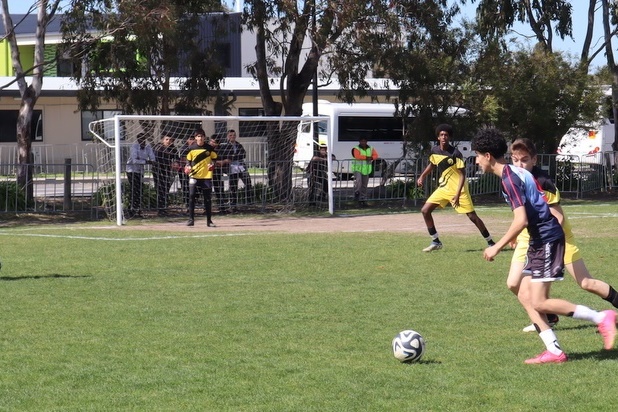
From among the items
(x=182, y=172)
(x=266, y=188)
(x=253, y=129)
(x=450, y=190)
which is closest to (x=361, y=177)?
(x=266, y=188)

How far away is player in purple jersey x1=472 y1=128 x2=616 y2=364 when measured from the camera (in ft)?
24.2

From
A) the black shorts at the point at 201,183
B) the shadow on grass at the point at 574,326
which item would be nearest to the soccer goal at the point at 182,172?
the black shorts at the point at 201,183

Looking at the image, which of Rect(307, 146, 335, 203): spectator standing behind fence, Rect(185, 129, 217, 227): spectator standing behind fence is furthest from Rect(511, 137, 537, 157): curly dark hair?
Rect(307, 146, 335, 203): spectator standing behind fence

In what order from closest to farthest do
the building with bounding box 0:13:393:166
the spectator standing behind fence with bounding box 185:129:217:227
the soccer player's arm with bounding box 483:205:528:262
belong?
1. the soccer player's arm with bounding box 483:205:528:262
2. the spectator standing behind fence with bounding box 185:129:217:227
3. the building with bounding box 0:13:393:166

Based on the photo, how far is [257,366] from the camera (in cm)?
743

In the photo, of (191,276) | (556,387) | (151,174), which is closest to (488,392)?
(556,387)

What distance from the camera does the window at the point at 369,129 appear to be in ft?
121

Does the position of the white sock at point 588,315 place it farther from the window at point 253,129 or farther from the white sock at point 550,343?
the window at point 253,129

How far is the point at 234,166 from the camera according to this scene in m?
24.1

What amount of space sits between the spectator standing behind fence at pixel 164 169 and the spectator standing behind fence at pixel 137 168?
0.30 meters

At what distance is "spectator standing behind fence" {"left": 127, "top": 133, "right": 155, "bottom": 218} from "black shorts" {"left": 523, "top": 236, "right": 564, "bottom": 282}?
51.9 feet

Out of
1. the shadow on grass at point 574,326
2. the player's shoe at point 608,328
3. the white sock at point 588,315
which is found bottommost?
the shadow on grass at point 574,326

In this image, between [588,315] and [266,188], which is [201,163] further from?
[588,315]

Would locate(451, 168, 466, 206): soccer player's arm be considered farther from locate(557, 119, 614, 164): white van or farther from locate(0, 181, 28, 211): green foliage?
locate(557, 119, 614, 164): white van
